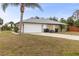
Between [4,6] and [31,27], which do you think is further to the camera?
[31,27]

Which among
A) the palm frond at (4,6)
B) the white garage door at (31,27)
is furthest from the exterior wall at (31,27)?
the palm frond at (4,6)

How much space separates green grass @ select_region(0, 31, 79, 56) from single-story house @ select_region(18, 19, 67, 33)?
9 cm

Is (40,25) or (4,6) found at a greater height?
(4,6)

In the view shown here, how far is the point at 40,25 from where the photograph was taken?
3244 centimetres

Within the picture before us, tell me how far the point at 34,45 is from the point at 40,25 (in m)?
0.28

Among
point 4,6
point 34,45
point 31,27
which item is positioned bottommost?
point 34,45

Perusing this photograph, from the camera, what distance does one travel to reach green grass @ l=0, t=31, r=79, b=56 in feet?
106

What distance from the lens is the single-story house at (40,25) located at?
32.4m

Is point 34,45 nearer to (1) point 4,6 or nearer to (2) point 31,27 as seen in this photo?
(2) point 31,27

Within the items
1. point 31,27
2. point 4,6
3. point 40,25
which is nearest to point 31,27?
point 31,27

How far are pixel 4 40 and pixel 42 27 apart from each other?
52 cm

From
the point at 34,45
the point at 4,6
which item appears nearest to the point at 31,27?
the point at 34,45

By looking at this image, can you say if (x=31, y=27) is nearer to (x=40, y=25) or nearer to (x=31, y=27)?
(x=31, y=27)

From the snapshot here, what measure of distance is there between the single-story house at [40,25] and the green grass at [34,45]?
9 centimetres
